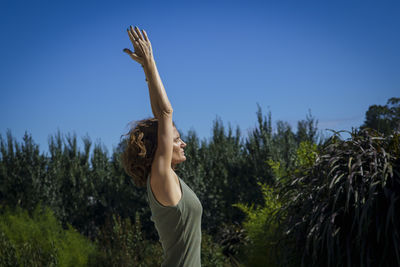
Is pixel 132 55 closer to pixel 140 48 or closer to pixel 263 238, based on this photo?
pixel 140 48

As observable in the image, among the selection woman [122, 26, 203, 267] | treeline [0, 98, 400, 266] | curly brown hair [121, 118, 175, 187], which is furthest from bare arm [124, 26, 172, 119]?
treeline [0, 98, 400, 266]

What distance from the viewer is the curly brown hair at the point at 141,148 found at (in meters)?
1.92

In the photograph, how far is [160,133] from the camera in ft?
5.94

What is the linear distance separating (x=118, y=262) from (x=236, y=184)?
3.06m

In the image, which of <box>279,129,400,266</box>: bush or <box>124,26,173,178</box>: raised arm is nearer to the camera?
<box>124,26,173,178</box>: raised arm

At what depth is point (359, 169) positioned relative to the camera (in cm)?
367

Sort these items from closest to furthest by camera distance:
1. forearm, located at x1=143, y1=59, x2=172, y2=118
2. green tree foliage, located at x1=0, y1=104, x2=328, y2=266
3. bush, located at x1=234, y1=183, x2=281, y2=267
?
forearm, located at x1=143, y1=59, x2=172, y2=118 → bush, located at x1=234, y1=183, x2=281, y2=267 → green tree foliage, located at x1=0, y1=104, x2=328, y2=266

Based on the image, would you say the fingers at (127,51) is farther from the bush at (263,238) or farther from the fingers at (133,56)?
the bush at (263,238)

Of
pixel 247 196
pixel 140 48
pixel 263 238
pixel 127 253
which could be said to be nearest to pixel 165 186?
pixel 140 48

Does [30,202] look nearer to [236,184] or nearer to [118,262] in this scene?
[118,262]

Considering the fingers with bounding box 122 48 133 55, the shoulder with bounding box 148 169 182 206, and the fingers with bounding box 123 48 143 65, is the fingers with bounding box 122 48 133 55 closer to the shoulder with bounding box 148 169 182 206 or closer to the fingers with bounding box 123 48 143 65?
the fingers with bounding box 123 48 143 65

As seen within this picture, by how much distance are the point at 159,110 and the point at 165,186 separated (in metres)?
0.34

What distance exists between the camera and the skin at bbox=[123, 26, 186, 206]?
5.89 ft

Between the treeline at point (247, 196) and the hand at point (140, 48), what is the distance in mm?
1868
